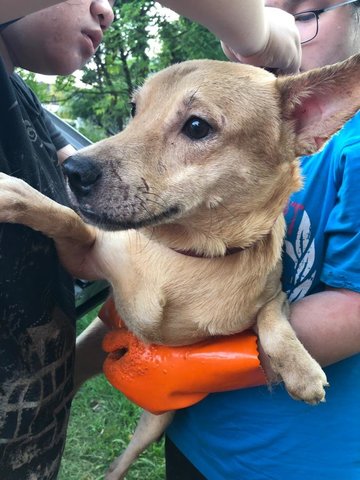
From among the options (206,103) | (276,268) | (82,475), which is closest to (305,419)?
(276,268)

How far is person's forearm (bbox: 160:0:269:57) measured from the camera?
1047 millimetres

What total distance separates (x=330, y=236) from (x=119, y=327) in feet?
2.56

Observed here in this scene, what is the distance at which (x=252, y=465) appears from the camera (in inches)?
Result: 65.6

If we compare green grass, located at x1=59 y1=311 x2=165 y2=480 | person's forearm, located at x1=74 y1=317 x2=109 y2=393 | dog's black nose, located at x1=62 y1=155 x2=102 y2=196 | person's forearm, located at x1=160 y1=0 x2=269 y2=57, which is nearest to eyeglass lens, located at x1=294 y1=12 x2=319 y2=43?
person's forearm, located at x1=160 y1=0 x2=269 y2=57

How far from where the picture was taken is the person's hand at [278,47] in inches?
56.9

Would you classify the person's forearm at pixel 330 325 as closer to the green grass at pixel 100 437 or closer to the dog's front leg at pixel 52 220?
the dog's front leg at pixel 52 220

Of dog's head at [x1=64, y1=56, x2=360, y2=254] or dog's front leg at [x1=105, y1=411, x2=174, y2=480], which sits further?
dog's front leg at [x1=105, y1=411, x2=174, y2=480]

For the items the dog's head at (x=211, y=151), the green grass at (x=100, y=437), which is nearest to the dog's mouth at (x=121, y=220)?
the dog's head at (x=211, y=151)

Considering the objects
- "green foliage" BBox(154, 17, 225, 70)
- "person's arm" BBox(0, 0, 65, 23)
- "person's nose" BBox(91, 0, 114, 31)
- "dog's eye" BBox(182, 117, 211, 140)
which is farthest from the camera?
"green foliage" BBox(154, 17, 225, 70)

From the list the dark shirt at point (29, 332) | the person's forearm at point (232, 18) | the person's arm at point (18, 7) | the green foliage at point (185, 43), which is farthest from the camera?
the green foliage at point (185, 43)

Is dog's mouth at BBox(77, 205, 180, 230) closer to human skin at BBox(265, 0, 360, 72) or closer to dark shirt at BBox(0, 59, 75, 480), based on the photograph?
dark shirt at BBox(0, 59, 75, 480)

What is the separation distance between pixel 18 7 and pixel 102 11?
2.37 feet

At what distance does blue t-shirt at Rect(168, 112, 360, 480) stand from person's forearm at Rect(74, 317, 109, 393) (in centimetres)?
53

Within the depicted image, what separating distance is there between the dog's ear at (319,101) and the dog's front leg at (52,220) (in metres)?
0.71
